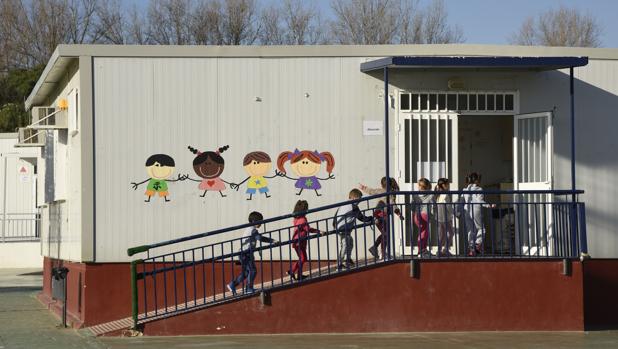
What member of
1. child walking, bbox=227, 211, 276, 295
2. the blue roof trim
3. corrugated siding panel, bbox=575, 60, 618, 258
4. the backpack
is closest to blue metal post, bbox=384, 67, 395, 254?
the blue roof trim

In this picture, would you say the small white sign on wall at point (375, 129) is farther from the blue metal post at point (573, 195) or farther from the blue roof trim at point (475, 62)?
the blue metal post at point (573, 195)

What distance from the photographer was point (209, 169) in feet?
56.9

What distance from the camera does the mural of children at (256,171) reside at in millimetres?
17406

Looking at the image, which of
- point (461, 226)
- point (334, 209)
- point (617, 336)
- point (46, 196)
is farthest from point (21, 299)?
point (617, 336)

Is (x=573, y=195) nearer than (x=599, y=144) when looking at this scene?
Yes

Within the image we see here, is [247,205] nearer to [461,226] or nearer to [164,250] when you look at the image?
[164,250]

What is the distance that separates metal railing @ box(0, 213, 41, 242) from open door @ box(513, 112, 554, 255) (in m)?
22.2

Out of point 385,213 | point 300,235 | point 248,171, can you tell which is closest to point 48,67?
point 248,171

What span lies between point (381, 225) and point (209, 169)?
8.76 ft

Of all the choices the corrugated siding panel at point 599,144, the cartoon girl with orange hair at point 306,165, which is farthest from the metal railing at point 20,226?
the corrugated siding panel at point 599,144

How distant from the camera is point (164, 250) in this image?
56.1ft

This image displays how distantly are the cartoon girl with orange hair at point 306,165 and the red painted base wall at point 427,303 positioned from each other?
1830 millimetres

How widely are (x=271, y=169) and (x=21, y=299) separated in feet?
28.0

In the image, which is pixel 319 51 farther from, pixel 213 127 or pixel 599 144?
pixel 599 144
